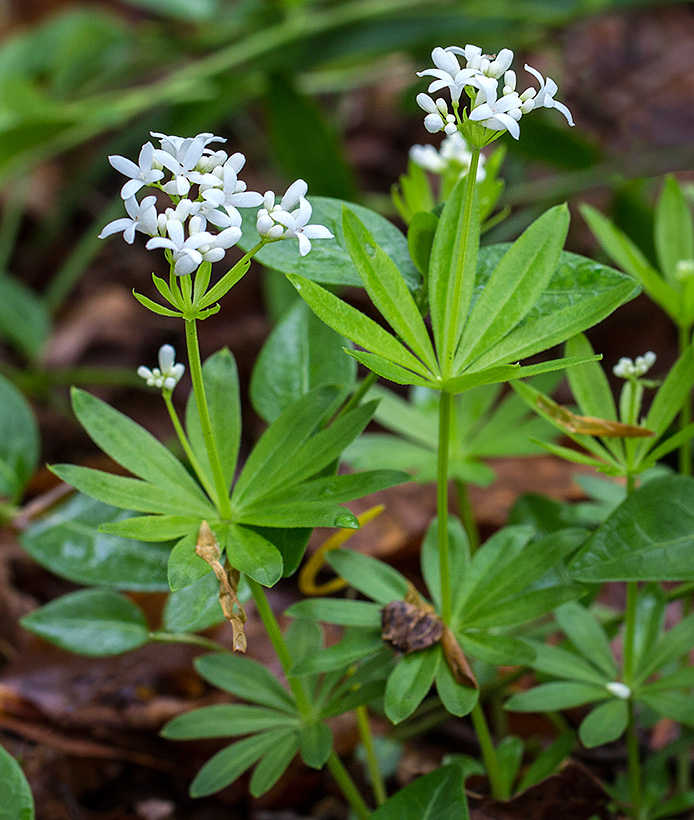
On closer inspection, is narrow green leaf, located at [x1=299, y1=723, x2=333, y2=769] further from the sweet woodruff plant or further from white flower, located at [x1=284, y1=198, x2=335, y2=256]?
white flower, located at [x1=284, y1=198, x2=335, y2=256]

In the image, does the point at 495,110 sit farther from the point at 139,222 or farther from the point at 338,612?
the point at 338,612

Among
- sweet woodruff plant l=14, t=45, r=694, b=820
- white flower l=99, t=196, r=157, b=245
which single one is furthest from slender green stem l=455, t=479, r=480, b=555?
white flower l=99, t=196, r=157, b=245

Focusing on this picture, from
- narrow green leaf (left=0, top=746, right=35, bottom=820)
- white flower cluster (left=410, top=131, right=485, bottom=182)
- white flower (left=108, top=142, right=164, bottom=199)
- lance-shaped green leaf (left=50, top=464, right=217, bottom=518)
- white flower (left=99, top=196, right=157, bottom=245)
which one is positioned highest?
white flower cluster (left=410, top=131, right=485, bottom=182)

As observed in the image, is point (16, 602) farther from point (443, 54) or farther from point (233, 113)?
point (233, 113)

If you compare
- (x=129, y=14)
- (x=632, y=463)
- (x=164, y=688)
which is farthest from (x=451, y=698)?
(x=129, y=14)

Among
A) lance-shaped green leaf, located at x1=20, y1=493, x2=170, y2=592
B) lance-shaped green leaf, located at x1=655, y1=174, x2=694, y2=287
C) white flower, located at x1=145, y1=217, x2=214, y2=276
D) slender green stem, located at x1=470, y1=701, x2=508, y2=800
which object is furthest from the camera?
lance-shaped green leaf, located at x1=655, y1=174, x2=694, y2=287

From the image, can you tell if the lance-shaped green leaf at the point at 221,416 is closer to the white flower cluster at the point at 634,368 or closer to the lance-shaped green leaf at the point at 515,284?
the lance-shaped green leaf at the point at 515,284
